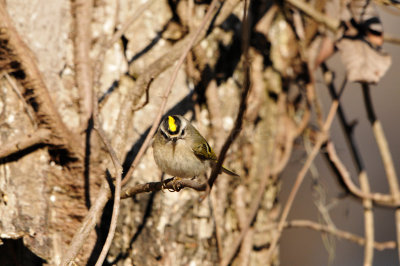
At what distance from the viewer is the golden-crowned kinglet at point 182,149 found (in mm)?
2817

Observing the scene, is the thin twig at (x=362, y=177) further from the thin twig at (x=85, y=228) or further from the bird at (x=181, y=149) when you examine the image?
the thin twig at (x=85, y=228)

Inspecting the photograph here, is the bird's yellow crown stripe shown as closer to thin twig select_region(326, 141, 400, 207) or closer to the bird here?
the bird

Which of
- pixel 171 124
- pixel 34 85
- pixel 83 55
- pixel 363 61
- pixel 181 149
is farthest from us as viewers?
pixel 181 149

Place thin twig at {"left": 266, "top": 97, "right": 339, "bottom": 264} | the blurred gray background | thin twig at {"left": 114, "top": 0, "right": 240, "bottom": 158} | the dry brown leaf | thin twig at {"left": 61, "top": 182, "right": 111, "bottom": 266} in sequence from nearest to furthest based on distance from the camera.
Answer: thin twig at {"left": 61, "top": 182, "right": 111, "bottom": 266} → thin twig at {"left": 114, "top": 0, "right": 240, "bottom": 158} → the dry brown leaf → thin twig at {"left": 266, "top": 97, "right": 339, "bottom": 264} → the blurred gray background

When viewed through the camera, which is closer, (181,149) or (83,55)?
(83,55)

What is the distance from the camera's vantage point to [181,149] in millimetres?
3025

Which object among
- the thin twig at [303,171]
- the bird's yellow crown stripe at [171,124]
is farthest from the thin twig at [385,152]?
the bird's yellow crown stripe at [171,124]

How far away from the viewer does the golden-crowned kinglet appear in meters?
2.82

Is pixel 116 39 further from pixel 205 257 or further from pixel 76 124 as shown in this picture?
pixel 205 257

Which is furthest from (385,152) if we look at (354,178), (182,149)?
(354,178)

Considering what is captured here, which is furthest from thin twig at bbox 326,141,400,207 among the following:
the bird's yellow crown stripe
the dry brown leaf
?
the bird's yellow crown stripe

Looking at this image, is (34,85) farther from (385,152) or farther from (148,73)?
(385,152)

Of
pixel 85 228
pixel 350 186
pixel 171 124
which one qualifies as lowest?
pixel 85 228

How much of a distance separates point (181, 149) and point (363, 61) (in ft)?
3.97
